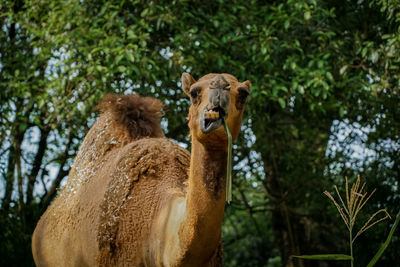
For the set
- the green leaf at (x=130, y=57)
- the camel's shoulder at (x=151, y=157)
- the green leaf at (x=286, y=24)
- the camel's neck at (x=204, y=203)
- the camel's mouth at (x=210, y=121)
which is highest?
the green leaf at (x=286, y=24)

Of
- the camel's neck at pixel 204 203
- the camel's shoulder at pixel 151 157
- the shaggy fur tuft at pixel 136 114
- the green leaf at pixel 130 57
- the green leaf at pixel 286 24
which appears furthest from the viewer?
the green leaf at pixel 286 24

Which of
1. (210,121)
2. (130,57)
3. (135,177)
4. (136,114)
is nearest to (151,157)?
(135,177)

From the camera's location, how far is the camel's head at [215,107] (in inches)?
113

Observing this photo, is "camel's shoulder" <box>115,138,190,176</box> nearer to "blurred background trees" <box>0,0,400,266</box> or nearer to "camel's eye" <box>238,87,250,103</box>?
"camel's eye" <box>238,87,250,103</box>

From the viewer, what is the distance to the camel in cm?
302

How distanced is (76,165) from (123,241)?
1.55 meters

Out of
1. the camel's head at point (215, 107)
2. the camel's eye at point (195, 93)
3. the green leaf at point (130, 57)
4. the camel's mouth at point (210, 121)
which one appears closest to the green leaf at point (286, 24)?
the green leaf at point (130, 57)

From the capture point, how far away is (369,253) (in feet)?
22.2

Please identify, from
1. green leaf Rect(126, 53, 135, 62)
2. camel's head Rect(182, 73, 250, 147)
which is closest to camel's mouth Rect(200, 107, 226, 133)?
camel's head Rect(182, 73, 250, 147)

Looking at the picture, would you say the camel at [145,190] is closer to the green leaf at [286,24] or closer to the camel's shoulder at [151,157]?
the camel's shoulder at [151,157]

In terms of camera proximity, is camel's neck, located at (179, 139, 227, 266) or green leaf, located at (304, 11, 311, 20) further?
green leaf, located at (304, 11, 311, 20)

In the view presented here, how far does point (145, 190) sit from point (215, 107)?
1.24 metres

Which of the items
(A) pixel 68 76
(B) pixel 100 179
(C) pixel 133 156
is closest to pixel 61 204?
(B) pixel 100 179

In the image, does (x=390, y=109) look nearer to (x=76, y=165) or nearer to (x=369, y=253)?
(x=369, y=253)
